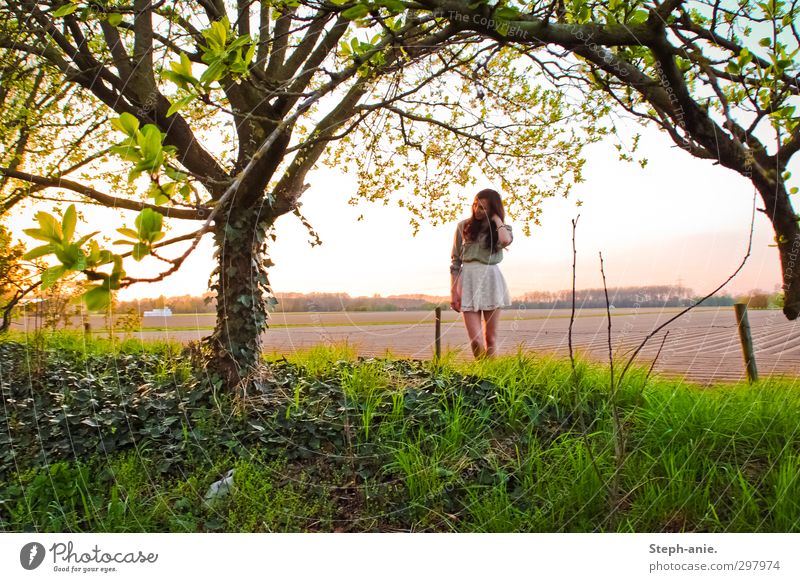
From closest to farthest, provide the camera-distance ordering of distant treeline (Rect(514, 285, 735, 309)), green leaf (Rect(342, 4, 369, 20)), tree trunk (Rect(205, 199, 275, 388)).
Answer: green leaf (Rect(342, 4, 369, 20)), distant treeline (Rect(514, 285, 735, 309)), tree trunk (Rect(205, 199, 275, 388))

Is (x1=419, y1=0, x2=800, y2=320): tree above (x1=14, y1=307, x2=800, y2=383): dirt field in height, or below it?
above

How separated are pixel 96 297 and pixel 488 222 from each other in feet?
3.73

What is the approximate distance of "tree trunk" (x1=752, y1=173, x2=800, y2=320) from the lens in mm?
1498

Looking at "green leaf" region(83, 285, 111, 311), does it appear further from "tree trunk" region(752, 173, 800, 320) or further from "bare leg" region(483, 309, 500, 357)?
"tree trunk" region(752, 173, 800, 320)

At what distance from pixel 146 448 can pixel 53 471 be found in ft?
0.95

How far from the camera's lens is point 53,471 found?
1758 millimetres

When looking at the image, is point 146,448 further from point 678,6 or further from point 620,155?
point 678,6

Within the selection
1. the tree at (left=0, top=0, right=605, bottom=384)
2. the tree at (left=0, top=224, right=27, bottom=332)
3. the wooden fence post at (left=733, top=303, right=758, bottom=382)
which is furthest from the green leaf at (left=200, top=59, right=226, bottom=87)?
the wooden fence post at (left=733, top=303, right=758, bottom=382)

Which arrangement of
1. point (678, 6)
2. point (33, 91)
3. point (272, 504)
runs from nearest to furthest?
point (678, 6) → point (272, 504) → point (33, 91)

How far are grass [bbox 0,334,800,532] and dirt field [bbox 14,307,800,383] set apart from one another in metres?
0.12

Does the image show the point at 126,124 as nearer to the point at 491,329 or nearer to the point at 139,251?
the point at 139,251

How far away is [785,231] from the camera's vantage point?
1.52 metres
